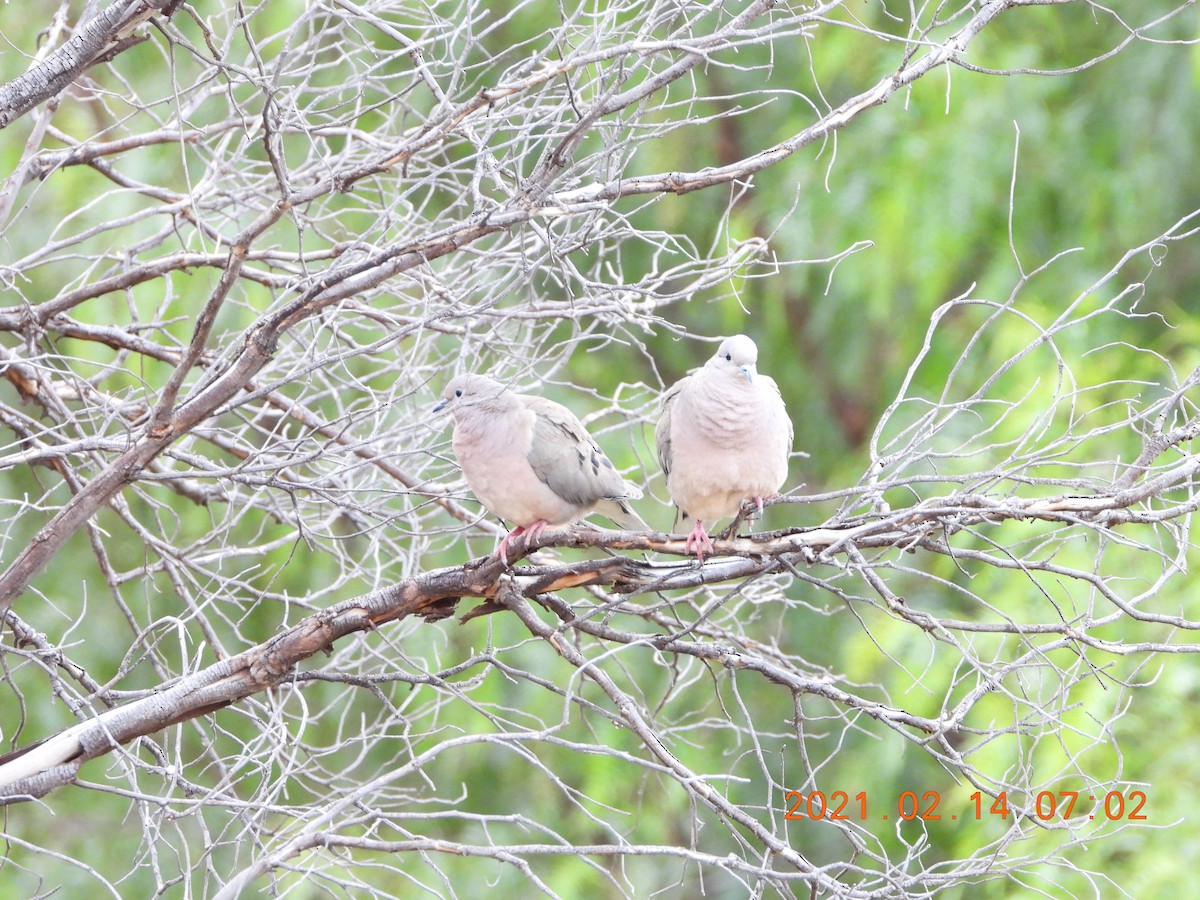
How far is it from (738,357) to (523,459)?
69 centimetres

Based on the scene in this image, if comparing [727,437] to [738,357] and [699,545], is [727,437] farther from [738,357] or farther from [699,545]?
[699,545]

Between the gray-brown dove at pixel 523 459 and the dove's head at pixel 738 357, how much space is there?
0.47 metres

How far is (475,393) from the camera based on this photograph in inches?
151

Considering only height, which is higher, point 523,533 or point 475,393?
point 475,393

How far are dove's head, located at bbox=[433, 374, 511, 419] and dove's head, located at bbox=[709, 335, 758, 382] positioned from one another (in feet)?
2.16

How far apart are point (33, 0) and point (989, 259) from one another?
6102mm

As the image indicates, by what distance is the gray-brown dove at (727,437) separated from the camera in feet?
11.8

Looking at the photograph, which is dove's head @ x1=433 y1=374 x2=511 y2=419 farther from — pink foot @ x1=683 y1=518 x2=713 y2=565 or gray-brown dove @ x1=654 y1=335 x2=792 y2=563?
pink foot @ x1=683 y1=518 x2=713 y2=565

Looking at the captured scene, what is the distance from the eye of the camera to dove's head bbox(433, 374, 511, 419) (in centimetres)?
381

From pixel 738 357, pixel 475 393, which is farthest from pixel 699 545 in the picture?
pixel 475 393
